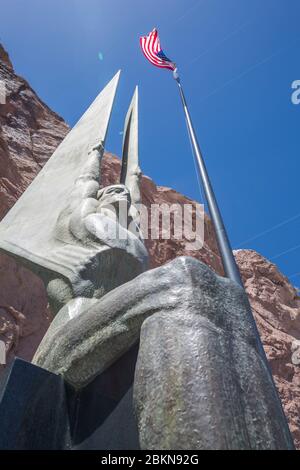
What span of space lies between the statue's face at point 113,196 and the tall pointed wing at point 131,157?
414mm

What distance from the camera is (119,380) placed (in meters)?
1.67

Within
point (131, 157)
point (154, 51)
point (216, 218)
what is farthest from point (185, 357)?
point (154, 51)

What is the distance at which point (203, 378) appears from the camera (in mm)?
1162

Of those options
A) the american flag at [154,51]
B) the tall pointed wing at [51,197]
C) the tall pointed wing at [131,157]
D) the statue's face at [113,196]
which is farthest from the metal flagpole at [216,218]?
the american flag at [154,51]

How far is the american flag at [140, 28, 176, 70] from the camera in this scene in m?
8.38

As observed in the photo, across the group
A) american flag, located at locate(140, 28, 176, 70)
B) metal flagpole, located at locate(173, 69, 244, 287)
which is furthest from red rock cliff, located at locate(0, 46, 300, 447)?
metal flagpole, located at locate(173, 69, 244, 287)

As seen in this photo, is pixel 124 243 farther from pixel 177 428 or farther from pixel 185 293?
pixel 177 428

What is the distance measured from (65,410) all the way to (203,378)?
654 mm

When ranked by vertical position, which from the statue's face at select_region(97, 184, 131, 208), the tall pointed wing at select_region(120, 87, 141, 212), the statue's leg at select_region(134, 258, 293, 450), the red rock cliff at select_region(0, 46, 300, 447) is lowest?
the statue's leg at select_region(134, 258, 293, 450)

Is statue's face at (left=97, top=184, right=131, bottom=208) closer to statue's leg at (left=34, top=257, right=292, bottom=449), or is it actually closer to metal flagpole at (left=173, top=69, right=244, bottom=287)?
metal flagpole at (left=173, top=69, right=244, bottom=287)

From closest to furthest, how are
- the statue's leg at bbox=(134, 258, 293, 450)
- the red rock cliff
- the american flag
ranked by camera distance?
the statue's leg at bbox=(134, 258, 293, 450) → the red rock cliff → the american flag

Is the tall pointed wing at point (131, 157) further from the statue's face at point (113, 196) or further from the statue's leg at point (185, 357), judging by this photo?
the statue's leg at point (185, 357)

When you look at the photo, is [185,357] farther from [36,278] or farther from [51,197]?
[36,278]

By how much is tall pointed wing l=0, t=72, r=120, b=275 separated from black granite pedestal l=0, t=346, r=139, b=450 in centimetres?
77
